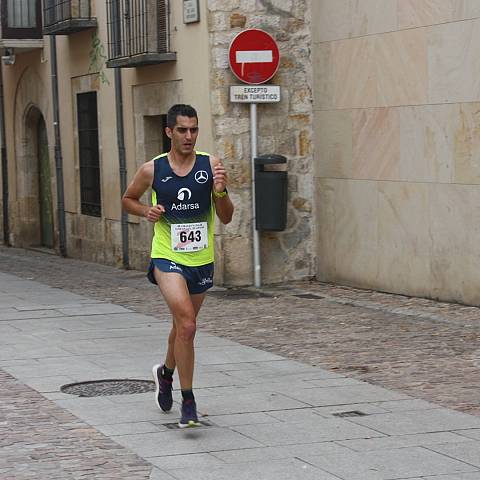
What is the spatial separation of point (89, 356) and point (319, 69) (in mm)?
6028

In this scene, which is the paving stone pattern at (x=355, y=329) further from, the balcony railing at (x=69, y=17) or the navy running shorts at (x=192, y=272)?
the balcony railing at (x=69, y=17)

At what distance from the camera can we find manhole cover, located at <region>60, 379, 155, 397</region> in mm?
8438

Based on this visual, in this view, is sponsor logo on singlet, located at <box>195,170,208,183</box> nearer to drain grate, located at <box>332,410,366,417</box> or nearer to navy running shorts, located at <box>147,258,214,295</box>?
navy running shorts, located at <box>147,258,214,295</box>

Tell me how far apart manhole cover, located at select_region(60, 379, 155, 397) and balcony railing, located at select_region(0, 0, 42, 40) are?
13.7m

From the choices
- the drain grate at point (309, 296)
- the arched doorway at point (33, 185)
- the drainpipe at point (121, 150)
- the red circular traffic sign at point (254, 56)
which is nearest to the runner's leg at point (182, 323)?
the drain grate at point (309, 296)

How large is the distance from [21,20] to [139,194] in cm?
1492

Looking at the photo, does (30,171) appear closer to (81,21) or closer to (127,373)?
(81,21)

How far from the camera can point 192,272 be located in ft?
24.5

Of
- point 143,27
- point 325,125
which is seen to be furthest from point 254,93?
point 143,27

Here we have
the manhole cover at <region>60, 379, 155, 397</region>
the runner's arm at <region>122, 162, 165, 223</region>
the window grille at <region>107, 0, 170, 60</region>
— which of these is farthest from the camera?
the window grille at <region>107, 0, 170, 60</region>

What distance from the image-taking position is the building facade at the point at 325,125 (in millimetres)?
12578

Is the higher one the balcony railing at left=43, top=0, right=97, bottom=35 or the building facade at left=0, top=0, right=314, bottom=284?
the balcony railing at left=43, top=0, right=97, bottom=35

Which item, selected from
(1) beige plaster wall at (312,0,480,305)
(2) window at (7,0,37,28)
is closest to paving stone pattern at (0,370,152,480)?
(1) beige plaster wall at (312,0,480,305)

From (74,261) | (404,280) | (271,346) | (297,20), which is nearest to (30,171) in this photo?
(74,261)
